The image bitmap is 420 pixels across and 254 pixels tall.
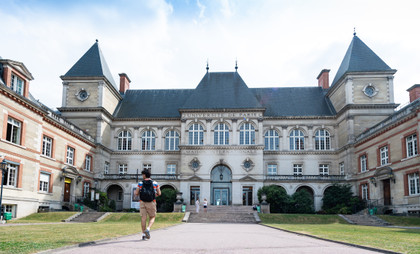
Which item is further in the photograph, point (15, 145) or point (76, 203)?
point (76, 203)

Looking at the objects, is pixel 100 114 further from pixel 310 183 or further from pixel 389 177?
pixel 389 177

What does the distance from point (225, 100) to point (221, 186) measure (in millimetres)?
10356

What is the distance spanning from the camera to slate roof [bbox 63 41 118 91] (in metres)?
46.7

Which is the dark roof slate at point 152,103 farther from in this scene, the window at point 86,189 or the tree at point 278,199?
the tree at point 278,199

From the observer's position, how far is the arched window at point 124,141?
49250 mm

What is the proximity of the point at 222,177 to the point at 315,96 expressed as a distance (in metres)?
Result: 17.4

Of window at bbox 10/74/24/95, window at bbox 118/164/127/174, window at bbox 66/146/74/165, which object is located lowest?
window at bbox 118/164/127/174

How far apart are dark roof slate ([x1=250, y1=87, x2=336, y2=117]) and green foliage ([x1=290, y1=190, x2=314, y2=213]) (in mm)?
11644

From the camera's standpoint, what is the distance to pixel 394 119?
33281mm

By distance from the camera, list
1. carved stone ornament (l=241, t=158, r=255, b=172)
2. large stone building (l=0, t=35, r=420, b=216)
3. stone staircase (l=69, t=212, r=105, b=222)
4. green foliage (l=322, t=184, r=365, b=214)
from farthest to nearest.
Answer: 1. carved stone ornament (l=241, t=158, r=255, b=172)
2. large stone building (l=0, t=35, r=420, b=216)
3. green foliage (l=322, t=184, r=365, b=214)
4. stone staircase (l=69, t=212, r=105, b=222)

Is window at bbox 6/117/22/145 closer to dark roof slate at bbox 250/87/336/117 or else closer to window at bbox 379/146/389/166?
dark roof slate at bbox 250/87/336/117

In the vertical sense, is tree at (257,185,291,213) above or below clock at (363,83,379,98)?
below

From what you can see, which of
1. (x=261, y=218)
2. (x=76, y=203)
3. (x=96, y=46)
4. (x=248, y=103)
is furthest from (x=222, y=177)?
(x=96, y=46)

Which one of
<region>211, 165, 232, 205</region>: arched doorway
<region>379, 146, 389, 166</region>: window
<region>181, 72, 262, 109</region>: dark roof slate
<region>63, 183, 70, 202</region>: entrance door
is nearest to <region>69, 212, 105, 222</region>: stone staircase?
<region>63, 183, 70, 202</region>: entrance door
